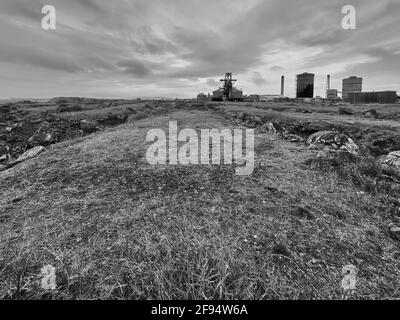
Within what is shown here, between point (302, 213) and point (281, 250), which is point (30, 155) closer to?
point (281, 250)

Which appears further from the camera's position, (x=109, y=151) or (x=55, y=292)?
(x=109, y=151)

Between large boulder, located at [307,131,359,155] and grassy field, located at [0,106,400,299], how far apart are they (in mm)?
2448

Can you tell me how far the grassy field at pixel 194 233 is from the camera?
2.68 m

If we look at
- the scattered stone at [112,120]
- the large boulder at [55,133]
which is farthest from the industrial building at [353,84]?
the large boulder at [55,133]

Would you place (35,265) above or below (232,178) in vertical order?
below

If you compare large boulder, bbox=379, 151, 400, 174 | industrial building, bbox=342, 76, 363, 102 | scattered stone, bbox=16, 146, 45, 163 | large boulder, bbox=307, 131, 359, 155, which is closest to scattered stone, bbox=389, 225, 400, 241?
large boulder, bbox=379, 151, 400, 174

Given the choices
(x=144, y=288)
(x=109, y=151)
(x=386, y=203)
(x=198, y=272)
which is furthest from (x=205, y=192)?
(x=109, y=151)

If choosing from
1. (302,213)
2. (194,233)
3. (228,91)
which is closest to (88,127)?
(194,233)

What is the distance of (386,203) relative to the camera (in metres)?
5.03

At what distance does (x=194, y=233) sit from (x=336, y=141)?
8178 mm

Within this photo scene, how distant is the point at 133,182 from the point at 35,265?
288 cm

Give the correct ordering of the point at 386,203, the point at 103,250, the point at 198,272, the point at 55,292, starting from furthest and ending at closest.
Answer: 1. the point at 386,203
2. the point at 103,250
3. the point at 198,272
4. the point at 55,292

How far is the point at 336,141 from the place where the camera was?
897cm

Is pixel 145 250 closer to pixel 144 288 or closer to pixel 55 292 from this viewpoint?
pixel 144 288
